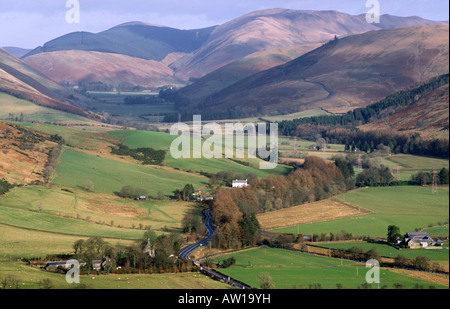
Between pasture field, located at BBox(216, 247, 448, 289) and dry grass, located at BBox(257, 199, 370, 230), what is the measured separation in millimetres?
9688

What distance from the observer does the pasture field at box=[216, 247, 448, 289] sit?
41750 millimetres

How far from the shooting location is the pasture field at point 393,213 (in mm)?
57125

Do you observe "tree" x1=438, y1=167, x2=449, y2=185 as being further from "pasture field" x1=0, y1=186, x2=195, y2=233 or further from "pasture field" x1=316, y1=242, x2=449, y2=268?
"pasture field" x1=0, y1=186, x2=195, y2=233

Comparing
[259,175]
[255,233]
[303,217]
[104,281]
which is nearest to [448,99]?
[259,175]

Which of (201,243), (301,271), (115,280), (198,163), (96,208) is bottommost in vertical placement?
(201,243)

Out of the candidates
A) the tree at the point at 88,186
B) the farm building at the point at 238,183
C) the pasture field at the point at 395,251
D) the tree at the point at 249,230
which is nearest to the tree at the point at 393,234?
the pasture field at the point at 395,251

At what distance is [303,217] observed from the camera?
68.3 metres

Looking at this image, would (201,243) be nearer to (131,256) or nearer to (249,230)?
(249,230)

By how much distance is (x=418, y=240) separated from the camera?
52.3m

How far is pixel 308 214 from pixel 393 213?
952cm

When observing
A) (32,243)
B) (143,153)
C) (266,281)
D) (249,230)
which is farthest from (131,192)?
(266,281)

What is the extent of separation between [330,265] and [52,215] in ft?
97.9

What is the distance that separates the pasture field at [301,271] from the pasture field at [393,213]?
8.22m

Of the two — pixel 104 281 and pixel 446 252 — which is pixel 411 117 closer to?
pixel 446 252
